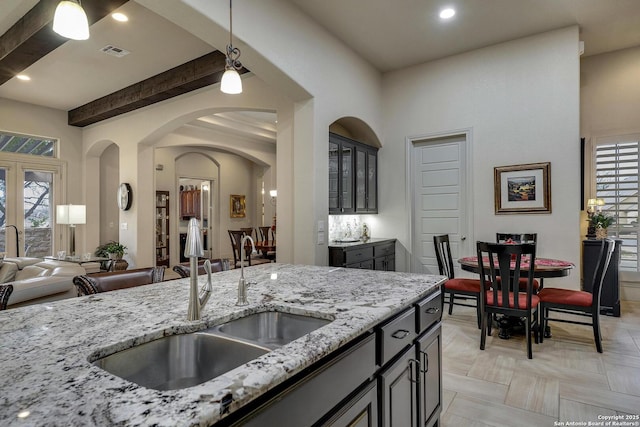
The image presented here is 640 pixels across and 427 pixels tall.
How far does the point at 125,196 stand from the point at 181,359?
232 inches

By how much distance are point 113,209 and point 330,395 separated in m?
8.00

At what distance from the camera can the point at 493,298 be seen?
3.39 metres

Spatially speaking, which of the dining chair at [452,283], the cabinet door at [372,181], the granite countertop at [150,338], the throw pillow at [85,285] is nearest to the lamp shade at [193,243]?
the granite countertop at [150,338]

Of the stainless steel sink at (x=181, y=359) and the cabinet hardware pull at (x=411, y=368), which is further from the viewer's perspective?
the cabinet hardware pull at (x=411, y=368)

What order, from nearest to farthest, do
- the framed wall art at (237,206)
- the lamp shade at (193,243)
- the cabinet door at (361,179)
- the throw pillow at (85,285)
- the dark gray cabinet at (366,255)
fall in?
the lamp shade at (193,243) < the throw pillow at (85,285) < the dark gray cabinet at (366,255) < the cabinet door at (361,179) < the framed wall art at (237,206)

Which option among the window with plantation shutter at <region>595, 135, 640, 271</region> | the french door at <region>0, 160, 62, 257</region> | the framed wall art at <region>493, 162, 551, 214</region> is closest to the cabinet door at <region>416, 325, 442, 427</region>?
the framed wall art at <region>493, 162, 551, 214</region>

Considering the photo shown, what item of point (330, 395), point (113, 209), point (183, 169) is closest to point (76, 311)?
point (330, 395)

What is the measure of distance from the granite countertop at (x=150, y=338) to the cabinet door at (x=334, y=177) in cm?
245

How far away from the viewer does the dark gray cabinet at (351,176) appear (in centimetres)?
466

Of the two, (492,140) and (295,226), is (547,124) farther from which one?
(295,226)

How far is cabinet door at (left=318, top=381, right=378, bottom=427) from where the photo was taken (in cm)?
115

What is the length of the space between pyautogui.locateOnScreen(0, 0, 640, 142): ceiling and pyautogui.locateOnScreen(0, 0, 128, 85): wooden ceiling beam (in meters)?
0.09

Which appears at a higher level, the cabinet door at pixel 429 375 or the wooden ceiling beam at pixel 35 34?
the wooden ceiling beam at pixel 35 34

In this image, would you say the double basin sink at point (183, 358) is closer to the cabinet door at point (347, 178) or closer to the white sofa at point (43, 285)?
the white sofa at point (43, 285)
